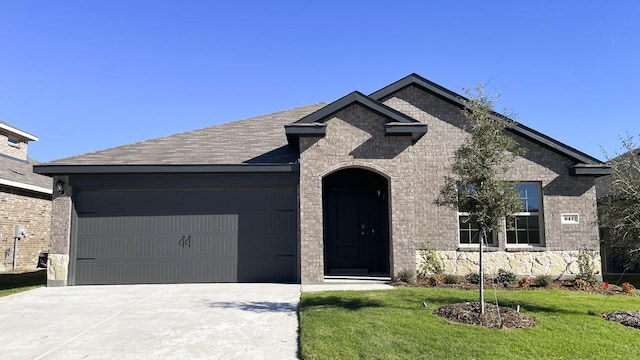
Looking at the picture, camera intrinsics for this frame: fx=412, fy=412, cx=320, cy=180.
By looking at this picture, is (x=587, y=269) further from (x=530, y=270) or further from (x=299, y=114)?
(x=299, y=114)

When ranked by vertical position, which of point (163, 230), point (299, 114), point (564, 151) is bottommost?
point (163, 230)

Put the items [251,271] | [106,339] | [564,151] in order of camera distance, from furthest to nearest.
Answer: [564,151] → [251,271] → [106,339]

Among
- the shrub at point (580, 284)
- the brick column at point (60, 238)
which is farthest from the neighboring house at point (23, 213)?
the shrub at point (580, 284)

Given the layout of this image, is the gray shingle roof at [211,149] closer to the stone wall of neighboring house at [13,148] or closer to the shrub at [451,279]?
the shrub at [451,279]

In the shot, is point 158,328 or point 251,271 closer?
point 158,328

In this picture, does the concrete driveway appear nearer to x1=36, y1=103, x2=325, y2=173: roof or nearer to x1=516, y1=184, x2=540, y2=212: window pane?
x1=36, y1=103, x2=325, y2=173: roof

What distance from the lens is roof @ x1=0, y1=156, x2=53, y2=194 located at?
16.3 meters

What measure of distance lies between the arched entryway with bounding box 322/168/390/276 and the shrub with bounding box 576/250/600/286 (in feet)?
17.5

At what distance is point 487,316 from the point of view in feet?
21.9

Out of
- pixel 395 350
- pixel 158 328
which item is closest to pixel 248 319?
pixel 158 328

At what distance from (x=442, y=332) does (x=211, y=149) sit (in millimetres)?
8734

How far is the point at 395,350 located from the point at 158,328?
12.2 ft

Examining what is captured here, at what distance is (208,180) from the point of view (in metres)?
11.3

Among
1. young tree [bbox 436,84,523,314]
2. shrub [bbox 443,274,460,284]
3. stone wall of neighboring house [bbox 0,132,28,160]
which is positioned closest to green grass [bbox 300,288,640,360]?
young tree [bbox 436,84,523,314]
